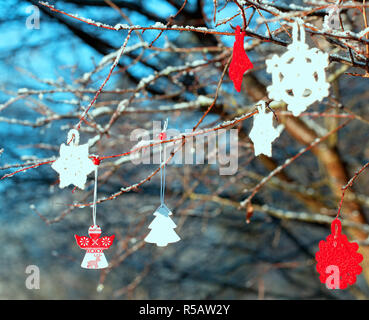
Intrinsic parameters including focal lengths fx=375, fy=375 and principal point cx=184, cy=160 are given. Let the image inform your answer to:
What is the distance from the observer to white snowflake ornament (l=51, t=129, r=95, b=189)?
78 centimetres

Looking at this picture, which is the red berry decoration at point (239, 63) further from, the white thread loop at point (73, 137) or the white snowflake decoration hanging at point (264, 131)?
the white thread loop at point (73, 137)

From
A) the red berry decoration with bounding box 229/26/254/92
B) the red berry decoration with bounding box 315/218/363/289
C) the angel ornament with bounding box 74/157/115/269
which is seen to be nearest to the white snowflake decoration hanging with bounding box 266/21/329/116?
the red berry decoration with bounding box 229/26/254/92

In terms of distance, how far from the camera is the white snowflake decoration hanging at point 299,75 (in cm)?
64

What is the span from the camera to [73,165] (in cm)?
79

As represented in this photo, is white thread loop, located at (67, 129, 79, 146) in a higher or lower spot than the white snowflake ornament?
higher

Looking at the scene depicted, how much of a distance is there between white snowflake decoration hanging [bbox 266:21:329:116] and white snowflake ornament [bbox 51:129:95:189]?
40 cm

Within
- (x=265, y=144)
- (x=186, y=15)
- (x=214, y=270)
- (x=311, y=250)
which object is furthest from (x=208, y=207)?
(x=265, y=144)

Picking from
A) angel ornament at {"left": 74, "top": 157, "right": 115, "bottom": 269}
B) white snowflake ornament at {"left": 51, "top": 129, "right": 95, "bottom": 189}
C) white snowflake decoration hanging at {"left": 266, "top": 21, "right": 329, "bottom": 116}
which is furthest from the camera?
angel ornament at {"left": 74, "top": 157, "right": 115, "bottom": 269}

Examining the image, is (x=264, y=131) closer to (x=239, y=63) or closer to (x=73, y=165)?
(x=239, y=63)

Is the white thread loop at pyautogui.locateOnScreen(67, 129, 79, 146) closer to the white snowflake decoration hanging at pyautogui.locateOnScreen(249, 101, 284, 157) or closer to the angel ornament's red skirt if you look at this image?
the angel ornament's red skirt

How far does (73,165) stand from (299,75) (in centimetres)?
48

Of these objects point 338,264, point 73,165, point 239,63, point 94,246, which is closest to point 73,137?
point 73,165

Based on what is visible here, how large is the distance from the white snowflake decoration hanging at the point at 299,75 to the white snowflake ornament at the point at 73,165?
1.32ft
